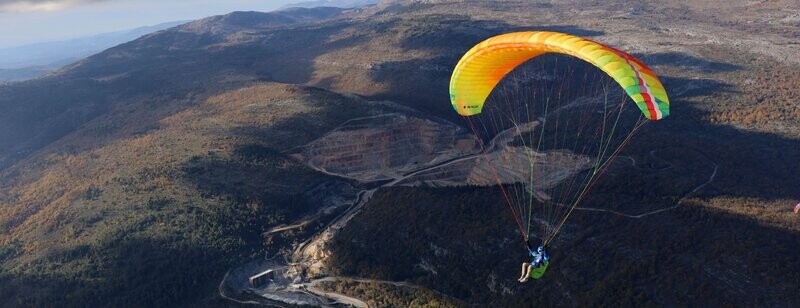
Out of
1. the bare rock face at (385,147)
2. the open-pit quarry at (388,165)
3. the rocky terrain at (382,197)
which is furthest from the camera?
the bare rock face at (385,147)

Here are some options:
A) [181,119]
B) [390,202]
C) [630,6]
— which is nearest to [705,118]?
[390,202]

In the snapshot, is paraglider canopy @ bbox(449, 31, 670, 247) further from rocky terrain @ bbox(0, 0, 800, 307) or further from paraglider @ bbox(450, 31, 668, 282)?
rocky terrain @ bbox(0, 0, 800, 307)

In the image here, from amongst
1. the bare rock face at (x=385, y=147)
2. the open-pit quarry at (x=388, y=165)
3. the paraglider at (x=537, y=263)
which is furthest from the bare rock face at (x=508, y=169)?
the paraglider at (x=537, y=263)

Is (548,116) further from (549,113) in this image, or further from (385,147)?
(385,147)

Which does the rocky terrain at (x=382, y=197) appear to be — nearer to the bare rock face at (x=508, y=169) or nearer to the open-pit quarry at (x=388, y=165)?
the open-pit quarry at (x=388, y=165)

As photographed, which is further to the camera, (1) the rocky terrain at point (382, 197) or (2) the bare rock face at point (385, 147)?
(2) the bare rock face at point (385, 147)

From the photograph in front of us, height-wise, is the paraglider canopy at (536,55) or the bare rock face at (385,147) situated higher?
the paraglider canopy at (536,55)

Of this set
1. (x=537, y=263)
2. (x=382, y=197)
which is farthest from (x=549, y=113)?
(x=537, y=263)
